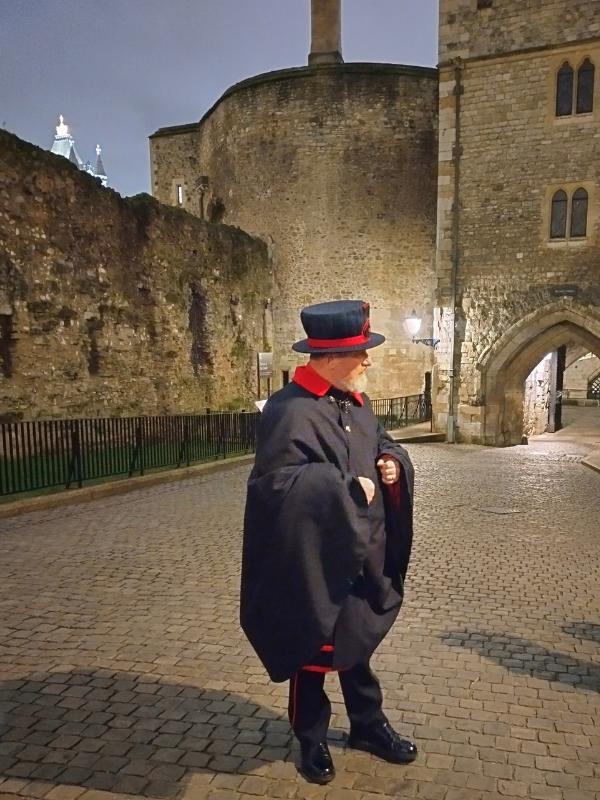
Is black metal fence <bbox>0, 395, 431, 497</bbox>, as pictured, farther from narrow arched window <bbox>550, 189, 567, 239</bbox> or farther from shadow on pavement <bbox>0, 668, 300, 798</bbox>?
narrow arched window <bbox>550, 189, 567, 239</bbox>

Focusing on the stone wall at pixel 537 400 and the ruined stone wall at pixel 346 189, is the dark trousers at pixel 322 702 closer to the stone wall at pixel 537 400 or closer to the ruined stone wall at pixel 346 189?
the stone wall at pixel 537 400

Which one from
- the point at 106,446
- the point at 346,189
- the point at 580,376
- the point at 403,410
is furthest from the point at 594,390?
the point at 106,446

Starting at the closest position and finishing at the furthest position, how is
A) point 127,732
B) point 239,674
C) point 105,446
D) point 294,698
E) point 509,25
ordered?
point 294,698 → point 127,732 → point 239,674 → point 105,446 → point 509,25

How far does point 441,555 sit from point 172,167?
2535 centimetres

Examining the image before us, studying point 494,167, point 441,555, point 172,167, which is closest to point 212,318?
point 494,167

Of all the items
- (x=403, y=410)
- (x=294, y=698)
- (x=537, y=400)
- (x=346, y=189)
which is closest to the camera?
(x=294, y=698)

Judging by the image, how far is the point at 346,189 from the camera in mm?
21984

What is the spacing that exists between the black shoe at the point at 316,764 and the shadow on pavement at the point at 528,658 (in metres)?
1.56

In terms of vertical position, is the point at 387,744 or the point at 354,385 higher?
the point at 354,385

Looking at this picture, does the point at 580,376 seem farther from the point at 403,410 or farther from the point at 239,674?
the point at 239,674

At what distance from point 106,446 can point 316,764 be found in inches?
371

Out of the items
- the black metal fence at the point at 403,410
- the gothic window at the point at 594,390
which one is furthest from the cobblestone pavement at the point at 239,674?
the gothic window at the point at 594,390

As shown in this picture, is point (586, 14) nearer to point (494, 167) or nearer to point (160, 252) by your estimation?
point (494, 167)

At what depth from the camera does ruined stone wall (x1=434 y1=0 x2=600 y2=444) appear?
1488 cm
